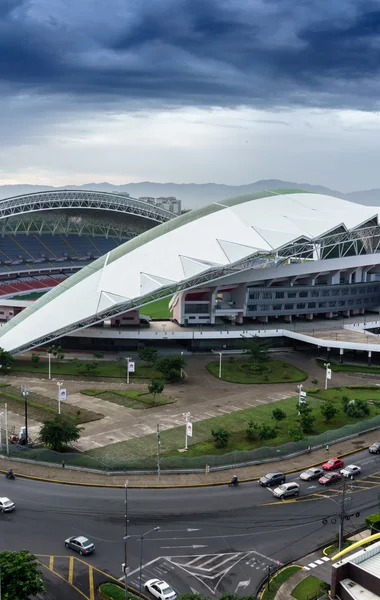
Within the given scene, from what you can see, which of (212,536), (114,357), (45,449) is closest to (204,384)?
(114,357)

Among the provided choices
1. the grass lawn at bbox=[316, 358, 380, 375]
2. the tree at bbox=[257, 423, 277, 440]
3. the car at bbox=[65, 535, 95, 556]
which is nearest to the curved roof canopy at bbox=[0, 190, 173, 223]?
the grass lawn at bbox=[316, 358, 380, 375]

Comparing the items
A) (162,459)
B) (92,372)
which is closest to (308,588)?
(162,459)

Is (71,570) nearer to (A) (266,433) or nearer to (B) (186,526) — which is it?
(B) (186,526)

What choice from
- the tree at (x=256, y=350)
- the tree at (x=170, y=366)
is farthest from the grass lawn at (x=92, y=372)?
the tree at (x=256, y=350)

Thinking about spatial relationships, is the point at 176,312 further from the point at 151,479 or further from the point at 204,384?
the point at 151,479

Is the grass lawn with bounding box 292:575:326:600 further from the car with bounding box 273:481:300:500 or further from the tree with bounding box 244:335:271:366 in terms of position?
the tree with bounding box 244:335:271:366

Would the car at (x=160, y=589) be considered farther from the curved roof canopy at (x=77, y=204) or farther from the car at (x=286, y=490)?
the curved roof canopy at (x=77, y=204)
